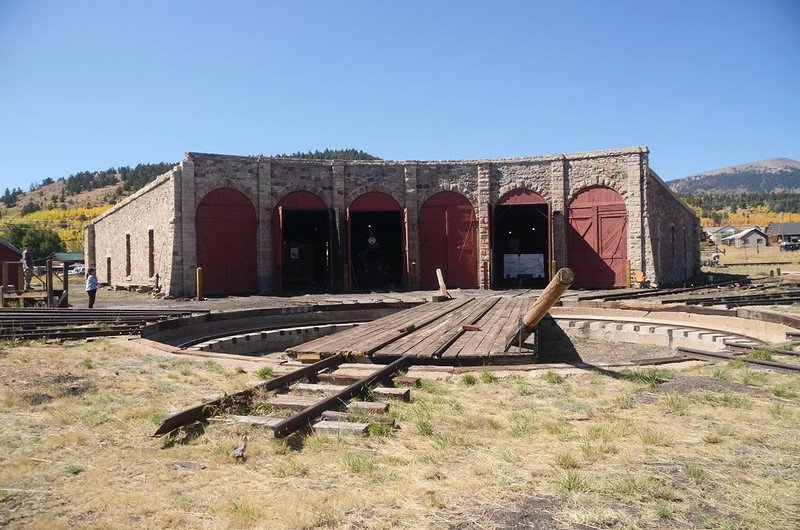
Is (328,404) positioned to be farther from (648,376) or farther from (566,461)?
(648,376)

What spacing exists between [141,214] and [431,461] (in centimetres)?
2644

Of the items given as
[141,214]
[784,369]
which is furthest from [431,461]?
[141,214]

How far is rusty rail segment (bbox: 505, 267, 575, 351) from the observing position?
7.44 meters

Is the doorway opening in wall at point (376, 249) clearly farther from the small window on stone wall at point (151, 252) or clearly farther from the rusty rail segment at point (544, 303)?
the rusty rail segment at point (544, 303)

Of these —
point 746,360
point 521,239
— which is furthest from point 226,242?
point 746,360

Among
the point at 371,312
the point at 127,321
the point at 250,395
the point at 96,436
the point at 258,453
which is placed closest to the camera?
the point at 258,453

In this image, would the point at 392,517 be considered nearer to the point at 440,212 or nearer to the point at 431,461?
the point at 431,461

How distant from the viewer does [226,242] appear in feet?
78.3

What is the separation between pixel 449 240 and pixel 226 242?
9512 mm

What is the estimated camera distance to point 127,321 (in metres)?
13.7

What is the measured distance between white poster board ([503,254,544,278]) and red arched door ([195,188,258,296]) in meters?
Result: 11.4

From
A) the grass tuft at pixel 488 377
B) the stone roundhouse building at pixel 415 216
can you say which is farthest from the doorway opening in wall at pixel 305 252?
the grass tuft at pixel 488 377

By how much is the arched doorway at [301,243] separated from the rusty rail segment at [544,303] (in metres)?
16.3

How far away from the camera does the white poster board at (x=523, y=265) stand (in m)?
26.8
